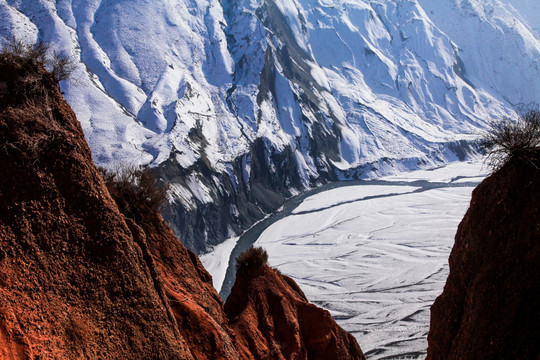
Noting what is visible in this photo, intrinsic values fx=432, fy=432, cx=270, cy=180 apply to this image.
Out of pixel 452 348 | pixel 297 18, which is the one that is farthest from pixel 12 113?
pixel 297 18

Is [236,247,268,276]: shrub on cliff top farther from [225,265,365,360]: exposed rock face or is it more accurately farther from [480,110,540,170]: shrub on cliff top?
[480,110,540,170]: shrub on cliff top

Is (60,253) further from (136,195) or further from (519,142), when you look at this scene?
(519,142)

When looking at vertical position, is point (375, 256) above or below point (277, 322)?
below

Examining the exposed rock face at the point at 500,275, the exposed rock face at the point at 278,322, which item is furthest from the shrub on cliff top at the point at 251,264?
the exposed rock face at the point at 500,275

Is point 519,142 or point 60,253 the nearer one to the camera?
point 60,253

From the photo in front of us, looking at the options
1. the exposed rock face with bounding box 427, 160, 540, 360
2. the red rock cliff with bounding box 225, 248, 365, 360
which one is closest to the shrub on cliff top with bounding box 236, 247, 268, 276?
the red rock cliff with bounding box 225, 248, 365, 360

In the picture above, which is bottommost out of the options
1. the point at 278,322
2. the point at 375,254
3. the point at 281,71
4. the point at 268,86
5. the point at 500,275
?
the point at 375,254

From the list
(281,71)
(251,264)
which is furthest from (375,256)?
(281,71)
